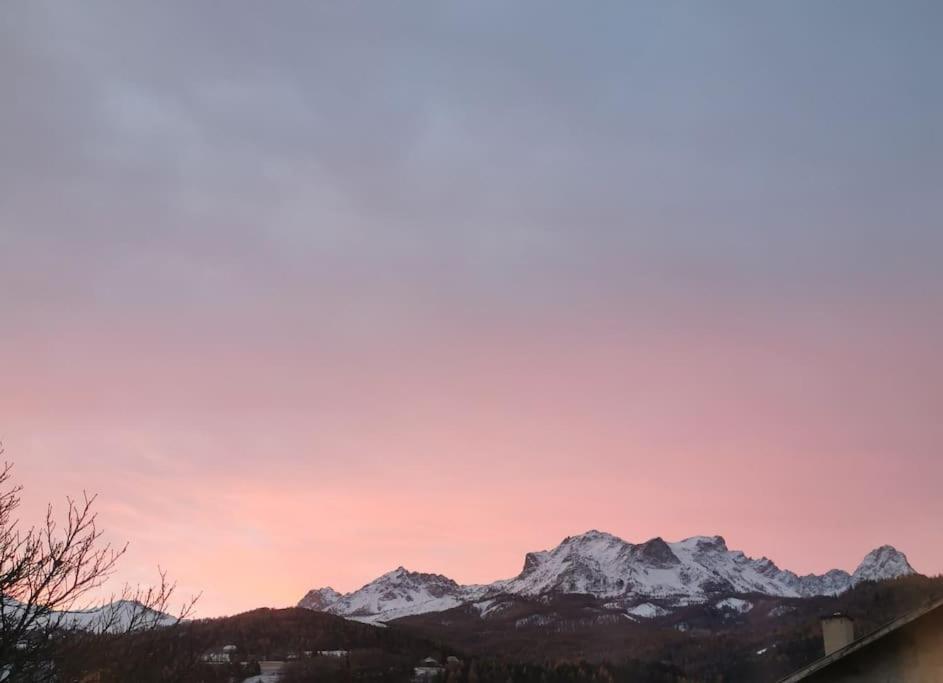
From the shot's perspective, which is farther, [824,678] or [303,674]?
[303,674]

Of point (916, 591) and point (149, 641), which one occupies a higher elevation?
point (916, 591)

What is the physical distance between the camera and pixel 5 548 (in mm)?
17797

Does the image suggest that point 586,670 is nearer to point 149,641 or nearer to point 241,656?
point 241,656

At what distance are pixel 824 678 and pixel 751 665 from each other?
19544 centimetres

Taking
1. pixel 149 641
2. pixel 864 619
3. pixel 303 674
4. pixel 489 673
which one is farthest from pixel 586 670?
pixel 149 641

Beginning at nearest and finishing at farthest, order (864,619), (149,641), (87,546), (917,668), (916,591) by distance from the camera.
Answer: (917,668) < (87,546) < (149,641) < (864,619) < (916,591)

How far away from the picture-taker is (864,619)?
141 metres

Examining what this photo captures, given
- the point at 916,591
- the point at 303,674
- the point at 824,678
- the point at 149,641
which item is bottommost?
the point at 824,678

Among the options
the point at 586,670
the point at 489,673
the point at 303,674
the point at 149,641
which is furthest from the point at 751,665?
the point at 149,641

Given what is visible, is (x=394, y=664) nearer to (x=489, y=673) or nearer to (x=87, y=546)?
(x=489, y=673)

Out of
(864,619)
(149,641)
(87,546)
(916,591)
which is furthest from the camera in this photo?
(916,591)

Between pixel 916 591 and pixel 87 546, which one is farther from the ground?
pixel 916 591

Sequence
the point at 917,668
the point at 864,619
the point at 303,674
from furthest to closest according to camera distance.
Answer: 1. the point at 303,674
2. the point at 864,619
3. the point at 917,668

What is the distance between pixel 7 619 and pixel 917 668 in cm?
1677
